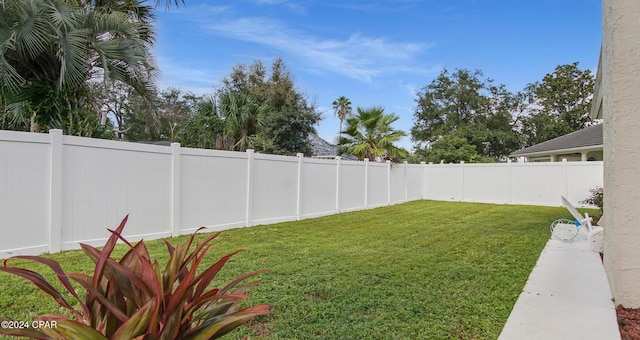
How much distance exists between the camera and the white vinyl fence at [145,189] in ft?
15.0

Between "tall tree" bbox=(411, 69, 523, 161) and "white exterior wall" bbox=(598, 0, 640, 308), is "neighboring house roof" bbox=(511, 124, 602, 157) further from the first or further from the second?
"white exterior wall" bbox=(598, 0, 640, 308)

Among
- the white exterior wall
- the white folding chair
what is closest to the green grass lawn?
the white folding chair

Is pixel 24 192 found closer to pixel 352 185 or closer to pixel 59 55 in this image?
pixel 59 55

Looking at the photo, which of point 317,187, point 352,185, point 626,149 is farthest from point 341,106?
point 626,149

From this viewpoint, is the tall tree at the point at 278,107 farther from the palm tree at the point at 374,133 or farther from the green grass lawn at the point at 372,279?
the green grass lawn at the point at 372,279

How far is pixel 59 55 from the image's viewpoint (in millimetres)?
6262

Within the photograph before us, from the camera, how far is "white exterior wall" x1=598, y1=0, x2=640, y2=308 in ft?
11.2

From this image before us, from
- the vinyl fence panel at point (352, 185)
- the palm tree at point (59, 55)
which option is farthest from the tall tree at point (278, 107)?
the palm tree at point (59, 55)

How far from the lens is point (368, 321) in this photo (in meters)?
2.91

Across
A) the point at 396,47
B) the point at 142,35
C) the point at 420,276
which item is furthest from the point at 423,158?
the point at 420,276

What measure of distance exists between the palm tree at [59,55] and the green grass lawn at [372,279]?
340 cm

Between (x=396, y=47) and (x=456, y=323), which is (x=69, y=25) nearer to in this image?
(x=456, y=323)

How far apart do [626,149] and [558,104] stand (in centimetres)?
2946

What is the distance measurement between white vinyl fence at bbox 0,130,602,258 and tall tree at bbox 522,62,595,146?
674 inches
